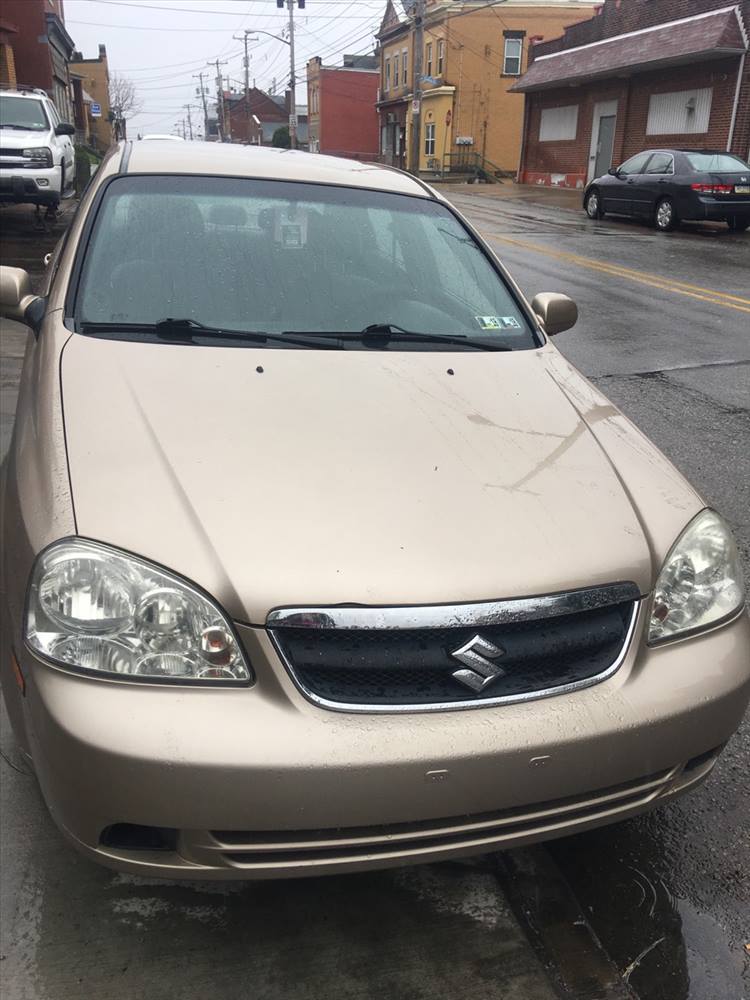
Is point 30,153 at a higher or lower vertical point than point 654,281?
higher

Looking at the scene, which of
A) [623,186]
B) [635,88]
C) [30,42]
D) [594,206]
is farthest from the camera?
[635,88]

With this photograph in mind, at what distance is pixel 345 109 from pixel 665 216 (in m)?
52.3

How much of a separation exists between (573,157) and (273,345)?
33.2 m

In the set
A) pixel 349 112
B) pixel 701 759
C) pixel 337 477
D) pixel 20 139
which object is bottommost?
pixel 701 759

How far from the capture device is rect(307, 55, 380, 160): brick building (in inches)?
2498

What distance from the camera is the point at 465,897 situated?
222 centimetres

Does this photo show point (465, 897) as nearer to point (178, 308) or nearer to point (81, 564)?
point (81, 564)

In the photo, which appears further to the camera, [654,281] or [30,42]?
[30,42]

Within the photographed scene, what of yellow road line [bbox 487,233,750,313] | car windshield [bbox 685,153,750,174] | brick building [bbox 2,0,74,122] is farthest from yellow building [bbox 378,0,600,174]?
yellow road line [bbox 487,233,750,313]

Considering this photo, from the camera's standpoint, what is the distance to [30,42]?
2602 centimetres

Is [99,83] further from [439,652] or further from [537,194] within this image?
[439,652]

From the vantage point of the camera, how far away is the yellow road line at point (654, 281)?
10.4m

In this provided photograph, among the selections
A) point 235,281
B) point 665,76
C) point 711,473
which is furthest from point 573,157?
point 235,281

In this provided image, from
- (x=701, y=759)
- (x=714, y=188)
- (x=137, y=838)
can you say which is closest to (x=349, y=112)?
(x=714, y=188)
